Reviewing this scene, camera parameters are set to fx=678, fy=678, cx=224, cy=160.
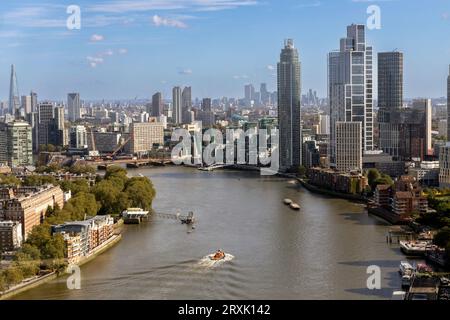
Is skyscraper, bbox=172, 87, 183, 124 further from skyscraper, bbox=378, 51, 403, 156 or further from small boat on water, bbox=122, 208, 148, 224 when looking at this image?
small boat on water, bbox=122, 208, 148, 224

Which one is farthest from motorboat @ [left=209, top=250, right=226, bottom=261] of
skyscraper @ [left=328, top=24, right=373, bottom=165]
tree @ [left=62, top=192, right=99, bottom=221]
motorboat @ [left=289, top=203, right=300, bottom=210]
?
skyscraper @ [left=328, top=24, right=373, bottom=165]

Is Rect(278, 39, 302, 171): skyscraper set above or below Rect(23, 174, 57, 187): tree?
above

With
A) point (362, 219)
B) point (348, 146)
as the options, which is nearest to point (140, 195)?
point (362, 219)

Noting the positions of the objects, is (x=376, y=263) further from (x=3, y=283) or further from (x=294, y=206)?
(x=294, y=206)

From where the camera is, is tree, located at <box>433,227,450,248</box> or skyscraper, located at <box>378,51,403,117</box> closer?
tree, located at <box>433,227,450,248</box>

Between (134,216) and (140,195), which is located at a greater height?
(140,195)

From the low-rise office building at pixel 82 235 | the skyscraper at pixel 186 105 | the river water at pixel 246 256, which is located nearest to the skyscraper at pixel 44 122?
the skyscraper at pixel 186 105

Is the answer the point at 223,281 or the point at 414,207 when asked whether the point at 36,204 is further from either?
the point at 414,207
